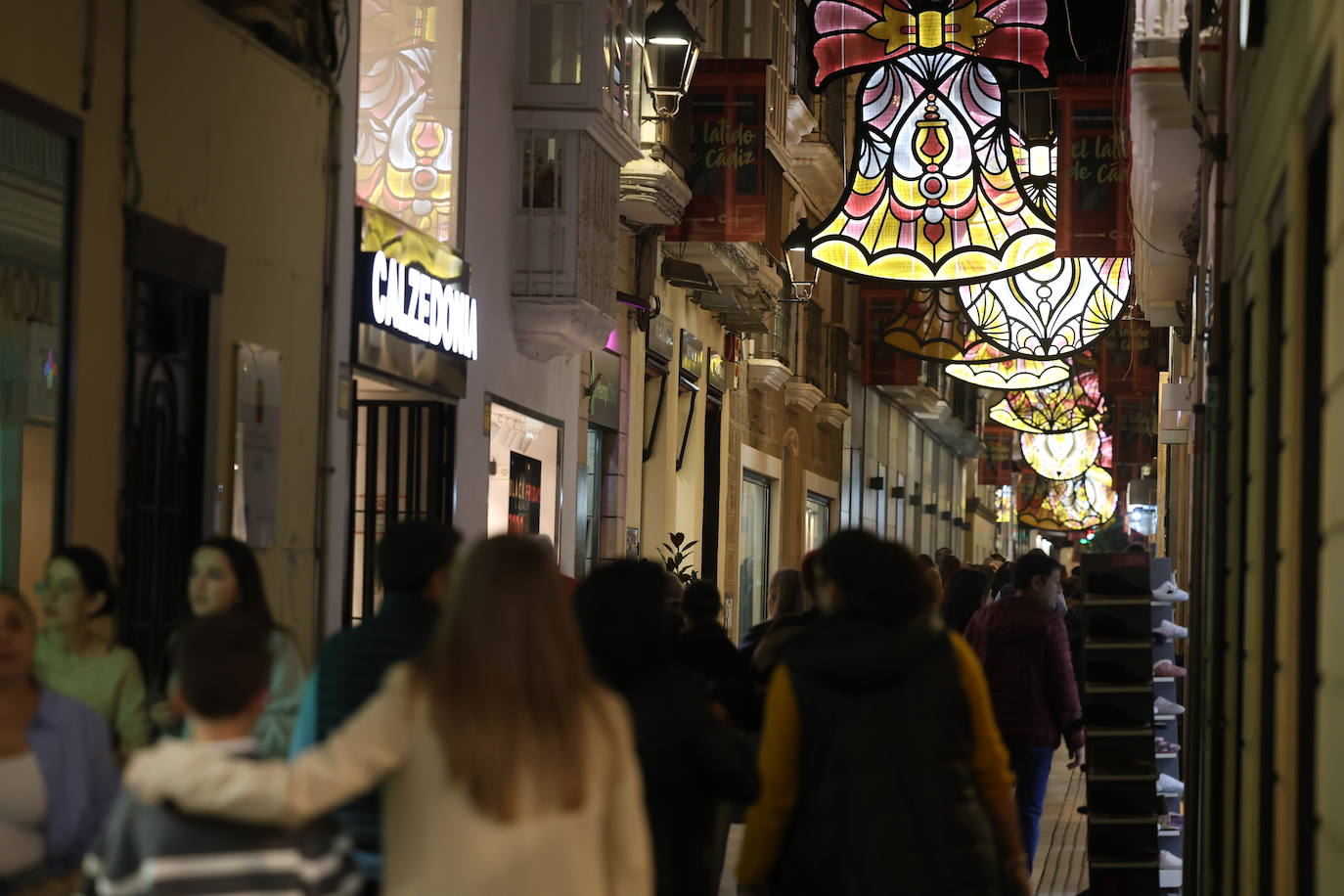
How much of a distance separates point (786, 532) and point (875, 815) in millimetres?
24889

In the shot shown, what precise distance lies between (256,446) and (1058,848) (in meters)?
5.43

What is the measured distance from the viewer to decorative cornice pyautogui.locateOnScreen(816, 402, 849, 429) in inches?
1256

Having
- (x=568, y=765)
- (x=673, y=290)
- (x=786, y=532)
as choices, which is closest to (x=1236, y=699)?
(x=568, y=765)

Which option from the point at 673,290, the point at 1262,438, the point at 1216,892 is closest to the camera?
the point at 1262,438

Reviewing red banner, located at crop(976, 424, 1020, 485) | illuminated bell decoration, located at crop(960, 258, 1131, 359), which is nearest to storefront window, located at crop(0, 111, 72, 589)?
illuminated bell decoration, located at crop(960, 258, 1131, 359)

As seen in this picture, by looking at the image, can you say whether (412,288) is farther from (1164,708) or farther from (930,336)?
(930,336)

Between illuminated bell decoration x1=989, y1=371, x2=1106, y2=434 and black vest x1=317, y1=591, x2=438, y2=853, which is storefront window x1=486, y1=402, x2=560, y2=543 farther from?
illuminated bell decoration x1=989, y1=371, x2=1106, y2=434

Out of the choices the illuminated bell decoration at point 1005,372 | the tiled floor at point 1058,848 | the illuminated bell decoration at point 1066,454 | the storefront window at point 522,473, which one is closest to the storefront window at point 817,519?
the illuminated bell decoration at point 1066,454

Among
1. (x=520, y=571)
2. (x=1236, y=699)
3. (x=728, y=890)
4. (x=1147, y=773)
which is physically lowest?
(x=728, y=890)

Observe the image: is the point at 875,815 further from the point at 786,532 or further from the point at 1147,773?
the point at 786,532

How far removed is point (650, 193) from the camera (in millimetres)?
17406

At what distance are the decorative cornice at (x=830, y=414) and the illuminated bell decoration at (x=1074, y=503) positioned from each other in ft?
40.0

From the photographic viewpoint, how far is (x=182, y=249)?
30.5 feet

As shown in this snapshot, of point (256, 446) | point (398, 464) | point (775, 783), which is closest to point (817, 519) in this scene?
point (398, 464)
